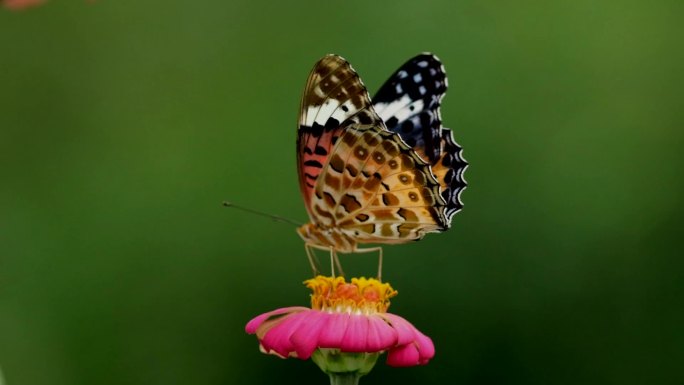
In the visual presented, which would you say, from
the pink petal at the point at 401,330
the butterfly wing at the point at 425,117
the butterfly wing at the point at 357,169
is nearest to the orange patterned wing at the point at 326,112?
the butterfly wing at the point at 357,169

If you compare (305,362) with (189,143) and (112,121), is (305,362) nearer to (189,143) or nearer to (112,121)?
(189,143)

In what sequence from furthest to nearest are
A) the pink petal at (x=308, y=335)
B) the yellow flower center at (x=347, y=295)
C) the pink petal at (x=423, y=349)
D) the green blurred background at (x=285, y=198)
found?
the green blurred background at (x=285, y=198), the yellow flower center at (x=347, y=295), the pink petal at (x=423, y=349), the pink petal at (x=308, y=335)

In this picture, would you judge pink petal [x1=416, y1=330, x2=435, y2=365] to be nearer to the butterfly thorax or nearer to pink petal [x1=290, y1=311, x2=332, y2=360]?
pink petal [x1=290, y1=311, x2=332, y2=360]

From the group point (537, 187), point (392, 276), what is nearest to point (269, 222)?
point (392, 276)

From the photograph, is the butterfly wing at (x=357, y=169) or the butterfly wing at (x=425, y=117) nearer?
the butterfly wing at (x=357, y=169)

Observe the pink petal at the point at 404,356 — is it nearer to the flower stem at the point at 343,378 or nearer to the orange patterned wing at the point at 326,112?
the flower stem at the point at 343,378

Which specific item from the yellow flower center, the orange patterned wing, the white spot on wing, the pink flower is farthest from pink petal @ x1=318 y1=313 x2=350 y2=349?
the white spot on wing
